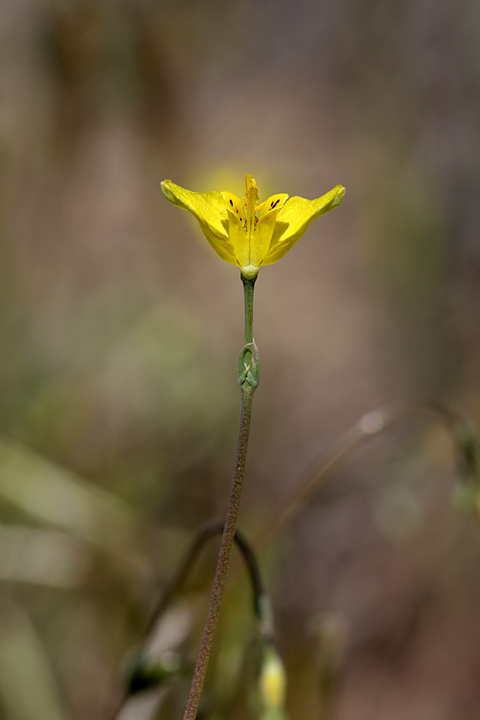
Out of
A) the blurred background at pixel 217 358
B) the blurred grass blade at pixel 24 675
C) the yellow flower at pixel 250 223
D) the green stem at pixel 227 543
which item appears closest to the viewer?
the green stem at pixel 227 543

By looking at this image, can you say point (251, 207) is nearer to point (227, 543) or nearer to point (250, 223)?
point (250, 223)

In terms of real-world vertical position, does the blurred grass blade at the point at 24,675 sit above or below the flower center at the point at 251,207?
below

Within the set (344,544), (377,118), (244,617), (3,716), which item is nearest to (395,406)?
(244,617)

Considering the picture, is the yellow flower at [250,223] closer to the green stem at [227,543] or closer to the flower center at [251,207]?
the flower center at [251,207]

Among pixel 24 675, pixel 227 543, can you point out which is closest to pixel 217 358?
pixel 24 675

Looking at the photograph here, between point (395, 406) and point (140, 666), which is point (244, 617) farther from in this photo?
point (395, 406)

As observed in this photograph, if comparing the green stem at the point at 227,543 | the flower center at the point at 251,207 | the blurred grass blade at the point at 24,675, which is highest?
the flower center at the point at 251,207

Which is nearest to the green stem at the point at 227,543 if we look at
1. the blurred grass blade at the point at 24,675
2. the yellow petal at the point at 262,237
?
the yellow petal at the point at 262,237
